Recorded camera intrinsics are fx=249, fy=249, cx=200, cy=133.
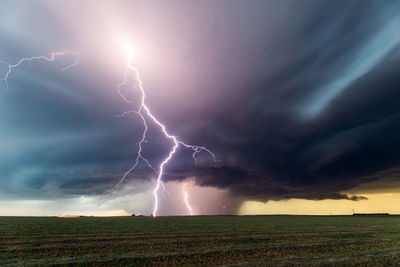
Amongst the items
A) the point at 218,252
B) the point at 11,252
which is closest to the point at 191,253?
the point at 218,252

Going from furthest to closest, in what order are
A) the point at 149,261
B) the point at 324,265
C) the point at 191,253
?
the point at 191,253 → the point at 149,261 → the point at 324,265

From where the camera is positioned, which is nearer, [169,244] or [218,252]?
[218,252]

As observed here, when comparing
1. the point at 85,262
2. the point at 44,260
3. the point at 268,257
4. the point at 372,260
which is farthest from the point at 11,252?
the point at 372,260

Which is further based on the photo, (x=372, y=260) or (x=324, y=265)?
(x=372, y=260)

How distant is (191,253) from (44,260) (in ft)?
33.0

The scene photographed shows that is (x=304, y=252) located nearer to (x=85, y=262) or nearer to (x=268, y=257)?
(x=268, y=257)

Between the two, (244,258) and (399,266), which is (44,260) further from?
(399,266)

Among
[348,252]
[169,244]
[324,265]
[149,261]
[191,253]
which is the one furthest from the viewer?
[169,244]

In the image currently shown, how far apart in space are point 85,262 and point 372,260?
19273mm

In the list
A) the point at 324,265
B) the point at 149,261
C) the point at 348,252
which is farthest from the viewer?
the point at 348,252

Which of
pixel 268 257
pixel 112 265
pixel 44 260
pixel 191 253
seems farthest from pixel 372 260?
pixel 44 260

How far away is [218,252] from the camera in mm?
19234

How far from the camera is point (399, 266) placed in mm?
15578

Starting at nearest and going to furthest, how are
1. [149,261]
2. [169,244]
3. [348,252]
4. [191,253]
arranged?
[149,261]
[191,253]
[348,252]
[169,244]
